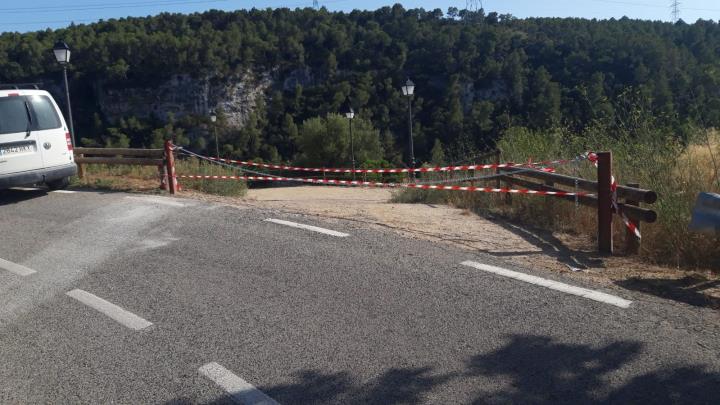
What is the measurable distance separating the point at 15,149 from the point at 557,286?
9.46 metres

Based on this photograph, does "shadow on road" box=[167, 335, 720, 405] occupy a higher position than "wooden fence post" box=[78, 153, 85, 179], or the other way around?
"wooden fence post" box=[78, 153, 85, 179]

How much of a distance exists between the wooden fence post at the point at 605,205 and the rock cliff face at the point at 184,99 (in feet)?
241

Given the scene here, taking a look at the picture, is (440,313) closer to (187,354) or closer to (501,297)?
(501,297)

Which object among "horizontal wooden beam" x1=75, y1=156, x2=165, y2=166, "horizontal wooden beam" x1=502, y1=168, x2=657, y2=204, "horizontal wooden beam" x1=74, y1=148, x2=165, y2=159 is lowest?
"horizontal wooden beam" x1=502, y1=168, x2=657, y2=204

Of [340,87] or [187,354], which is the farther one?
[340,87]

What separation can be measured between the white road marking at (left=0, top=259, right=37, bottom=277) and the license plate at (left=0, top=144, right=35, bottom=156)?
13.2 feet

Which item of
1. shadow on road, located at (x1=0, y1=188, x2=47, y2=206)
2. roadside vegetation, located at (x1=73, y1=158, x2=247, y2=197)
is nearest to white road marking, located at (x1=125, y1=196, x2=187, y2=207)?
A: roadside vegetation, located at (x1=73, y1=158, x2=247, y2=197)

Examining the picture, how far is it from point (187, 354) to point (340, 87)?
7799 centimetres

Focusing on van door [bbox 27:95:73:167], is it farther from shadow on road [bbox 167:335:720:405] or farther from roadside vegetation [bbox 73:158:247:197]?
shadow on road [bbox 167:335:720:405]

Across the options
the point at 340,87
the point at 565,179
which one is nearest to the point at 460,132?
the point at 340,87

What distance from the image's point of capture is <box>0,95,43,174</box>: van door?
10344 millimetres

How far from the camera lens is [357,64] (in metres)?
86.6

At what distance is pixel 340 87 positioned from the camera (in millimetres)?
80438

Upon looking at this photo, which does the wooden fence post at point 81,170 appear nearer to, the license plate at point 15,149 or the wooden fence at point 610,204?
the license plate at point 15,149
